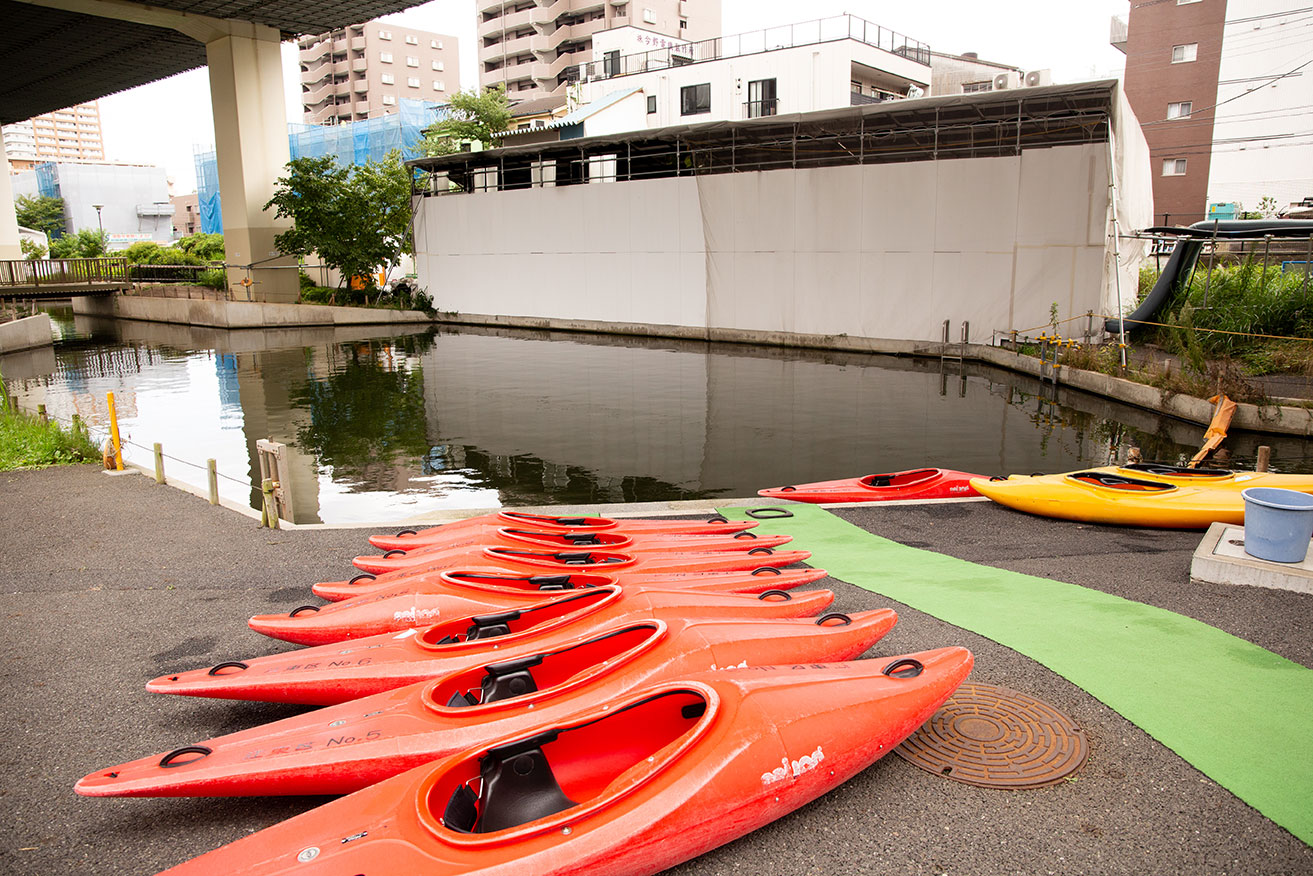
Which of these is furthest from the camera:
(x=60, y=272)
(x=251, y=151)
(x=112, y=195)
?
(x=112, y=195)

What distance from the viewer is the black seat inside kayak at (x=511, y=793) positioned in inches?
109

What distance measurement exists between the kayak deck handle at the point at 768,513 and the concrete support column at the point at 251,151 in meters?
30.5

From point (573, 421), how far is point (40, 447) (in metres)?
7.54

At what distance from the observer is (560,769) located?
304 centimetres

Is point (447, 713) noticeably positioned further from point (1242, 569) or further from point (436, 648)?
point (1242, 569)

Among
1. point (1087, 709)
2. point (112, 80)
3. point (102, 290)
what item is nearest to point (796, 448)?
point (1087, 709)

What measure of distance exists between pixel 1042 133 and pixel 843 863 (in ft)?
67.3

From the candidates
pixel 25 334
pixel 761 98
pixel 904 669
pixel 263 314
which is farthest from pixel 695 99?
pixel 904 669

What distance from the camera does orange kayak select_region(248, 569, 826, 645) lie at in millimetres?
4547

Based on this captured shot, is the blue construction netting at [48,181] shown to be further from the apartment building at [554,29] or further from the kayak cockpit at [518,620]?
the kayak cockpit at [518,620]

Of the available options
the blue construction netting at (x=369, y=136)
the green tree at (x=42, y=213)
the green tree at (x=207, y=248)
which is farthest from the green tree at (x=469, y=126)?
the green tree at (x=42, y=213)

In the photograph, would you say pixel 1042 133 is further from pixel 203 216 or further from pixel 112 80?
pixel 203 216

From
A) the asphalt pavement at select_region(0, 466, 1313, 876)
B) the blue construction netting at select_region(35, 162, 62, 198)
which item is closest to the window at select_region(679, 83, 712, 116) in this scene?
the asphalt pavement at select_region(0, 466, 1313, 876)

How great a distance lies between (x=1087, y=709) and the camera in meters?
3.66
